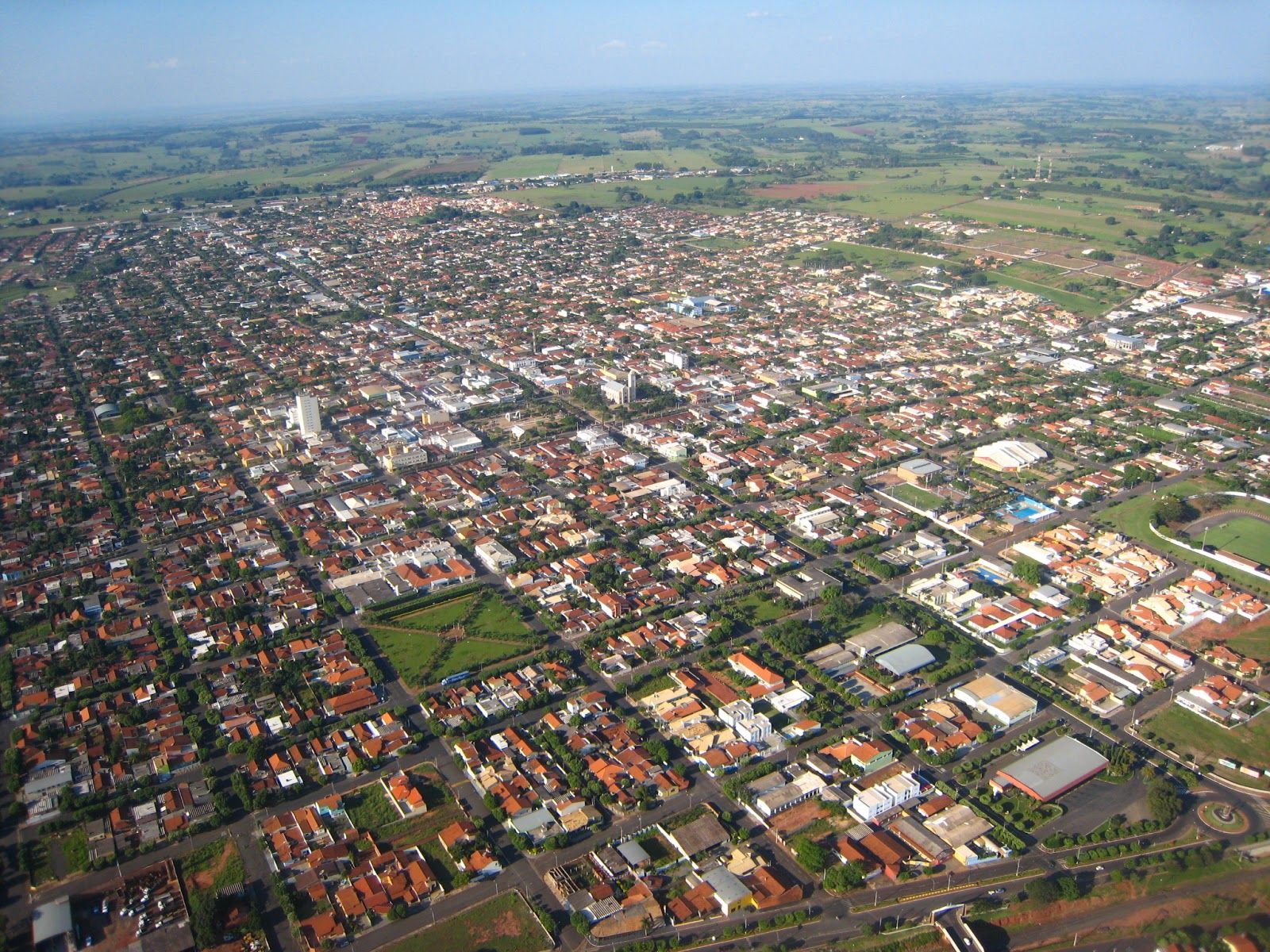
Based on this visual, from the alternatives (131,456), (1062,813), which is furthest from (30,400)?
(1062,813)

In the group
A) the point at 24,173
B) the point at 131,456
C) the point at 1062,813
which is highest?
the point at 24,173

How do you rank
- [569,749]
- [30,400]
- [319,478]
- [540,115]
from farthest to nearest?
[540,115]
[30,400]
[319,478]
[569,749]

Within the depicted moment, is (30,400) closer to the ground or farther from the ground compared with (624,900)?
farther from the ground

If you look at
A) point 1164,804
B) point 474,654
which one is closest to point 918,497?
point 1164,804

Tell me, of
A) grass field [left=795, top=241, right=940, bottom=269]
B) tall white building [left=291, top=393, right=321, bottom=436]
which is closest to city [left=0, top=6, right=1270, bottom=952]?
tall white building [left=291, top=393, right=321, bottom=436]

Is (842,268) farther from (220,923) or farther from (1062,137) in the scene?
(1062,137)

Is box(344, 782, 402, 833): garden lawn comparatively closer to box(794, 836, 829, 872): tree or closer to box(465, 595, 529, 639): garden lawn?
box(465, 595, 529, 639): garden lawn

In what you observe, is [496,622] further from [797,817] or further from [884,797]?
[884,797]
